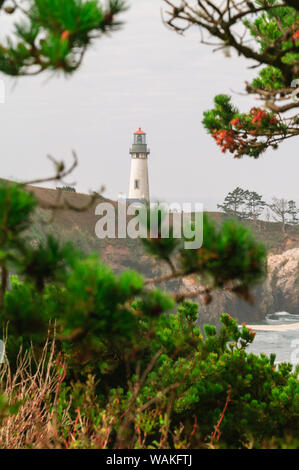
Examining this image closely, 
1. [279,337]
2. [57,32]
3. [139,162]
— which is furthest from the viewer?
[139,162]

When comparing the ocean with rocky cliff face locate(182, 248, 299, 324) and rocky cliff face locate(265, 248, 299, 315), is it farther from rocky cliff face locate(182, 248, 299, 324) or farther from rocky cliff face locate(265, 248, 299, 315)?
rocky cliff face locate(265, 248, 299, 315)

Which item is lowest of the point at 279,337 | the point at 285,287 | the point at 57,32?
the point at 279,337

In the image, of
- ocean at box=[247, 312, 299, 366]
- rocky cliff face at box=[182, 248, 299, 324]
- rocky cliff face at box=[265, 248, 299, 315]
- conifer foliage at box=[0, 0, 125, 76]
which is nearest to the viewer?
conifer foliage at box=[0, 0, 125, 76]

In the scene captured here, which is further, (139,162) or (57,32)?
(139,162)

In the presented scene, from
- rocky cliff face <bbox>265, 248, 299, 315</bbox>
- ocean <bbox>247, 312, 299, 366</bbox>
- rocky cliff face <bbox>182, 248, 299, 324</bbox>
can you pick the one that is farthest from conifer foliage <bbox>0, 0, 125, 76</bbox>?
rocky cliff face <bbox>265, 248, 299, 315</bbox>

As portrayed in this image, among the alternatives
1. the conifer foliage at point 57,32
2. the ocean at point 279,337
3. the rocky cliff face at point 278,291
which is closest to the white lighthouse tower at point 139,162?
the rocky cliff face at point 278,291

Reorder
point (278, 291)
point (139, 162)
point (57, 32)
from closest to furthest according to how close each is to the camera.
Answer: point (57, 32), point (139, 162), point (278, 291)

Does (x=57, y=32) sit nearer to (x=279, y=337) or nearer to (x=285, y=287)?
(x=279, y=337)

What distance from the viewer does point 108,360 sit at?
6.08 metres

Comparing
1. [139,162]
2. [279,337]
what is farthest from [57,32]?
[139,162]

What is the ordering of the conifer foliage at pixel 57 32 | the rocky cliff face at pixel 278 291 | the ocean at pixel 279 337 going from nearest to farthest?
1. the conifer foliage at pixel 57 32
2. the ocean at pixel 279 337
3. the rocky cliff face at pixel 278 291

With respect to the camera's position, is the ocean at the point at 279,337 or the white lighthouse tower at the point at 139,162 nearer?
the ocean at the point at 279,337

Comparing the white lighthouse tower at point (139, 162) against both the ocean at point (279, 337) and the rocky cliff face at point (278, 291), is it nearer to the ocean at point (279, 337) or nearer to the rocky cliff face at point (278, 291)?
the rocky cliff face at point (278, 291)
